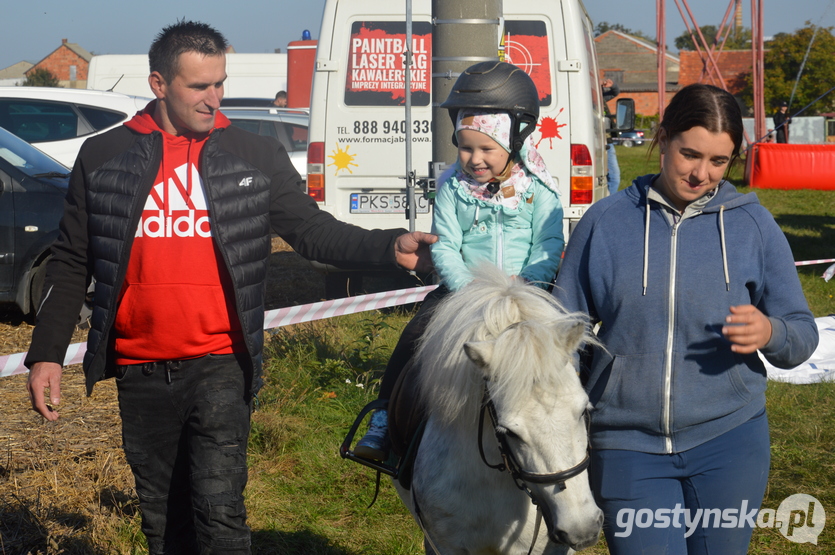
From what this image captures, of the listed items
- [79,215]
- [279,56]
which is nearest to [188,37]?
[79,215]

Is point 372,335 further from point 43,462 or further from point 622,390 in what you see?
point 622,390

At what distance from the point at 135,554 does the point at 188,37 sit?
96.9 inches

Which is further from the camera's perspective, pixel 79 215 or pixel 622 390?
pixel 79 215

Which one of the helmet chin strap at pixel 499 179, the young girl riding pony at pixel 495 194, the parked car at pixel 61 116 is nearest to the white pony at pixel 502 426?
the young girl riding pony at pixel 495 194

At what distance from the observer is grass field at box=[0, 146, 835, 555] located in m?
4.01

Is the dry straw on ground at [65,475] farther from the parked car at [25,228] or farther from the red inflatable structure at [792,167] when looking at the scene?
the red inflatable structure at [792,167]

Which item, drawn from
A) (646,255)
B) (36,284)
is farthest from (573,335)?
(36,284)

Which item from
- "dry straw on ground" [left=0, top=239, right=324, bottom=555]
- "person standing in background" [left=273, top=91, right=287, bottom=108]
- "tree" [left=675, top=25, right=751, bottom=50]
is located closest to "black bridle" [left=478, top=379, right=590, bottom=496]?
"dry straw on ground" [left=0, top=239, right=324, bottom=555]

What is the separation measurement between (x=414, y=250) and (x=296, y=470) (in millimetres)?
2399

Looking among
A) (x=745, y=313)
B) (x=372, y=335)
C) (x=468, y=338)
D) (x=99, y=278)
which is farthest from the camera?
(x=372, y=335)

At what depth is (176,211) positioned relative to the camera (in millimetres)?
2896

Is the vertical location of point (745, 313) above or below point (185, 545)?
above

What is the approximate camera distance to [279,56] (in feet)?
84.6

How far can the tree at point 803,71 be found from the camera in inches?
1686
